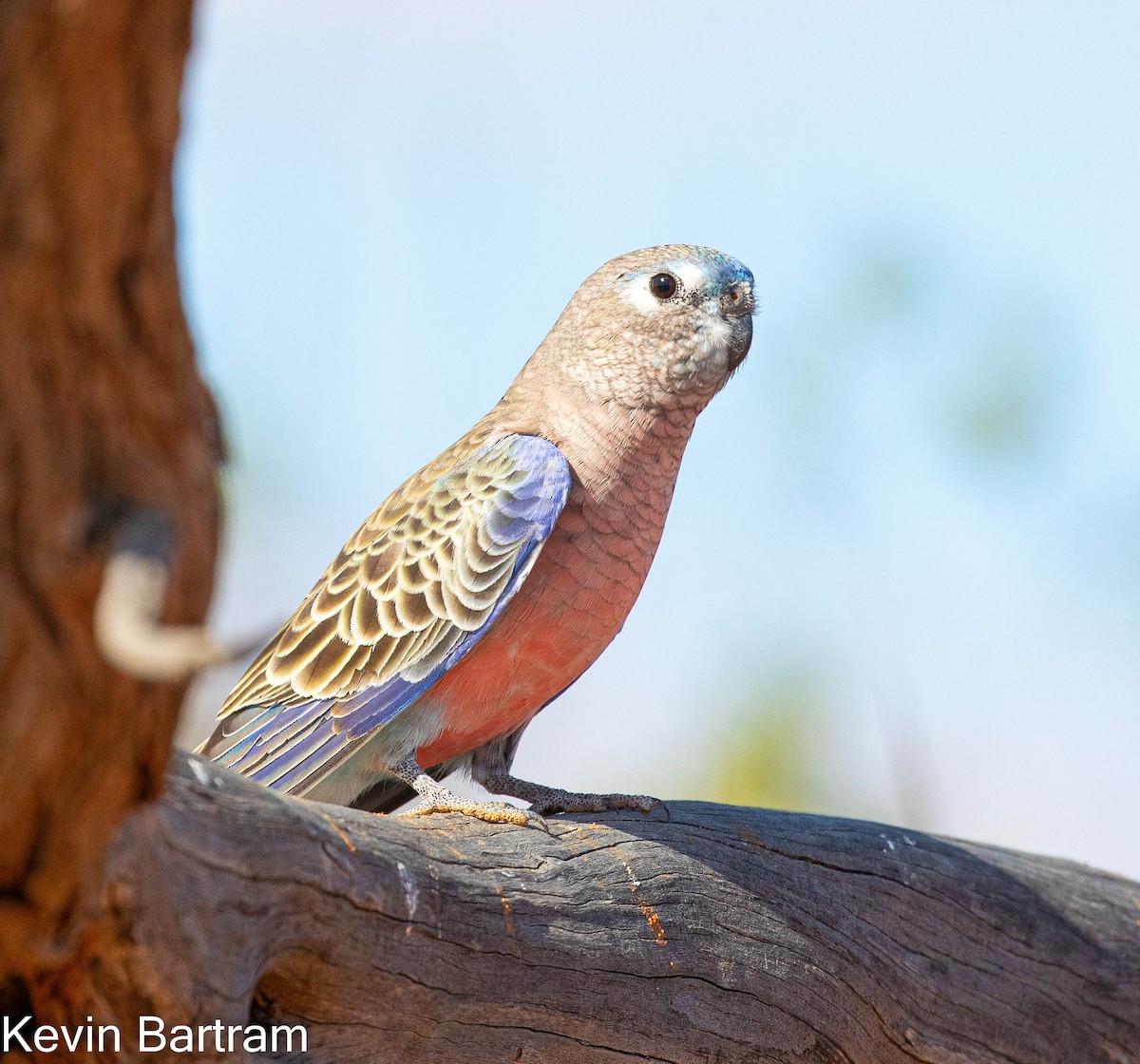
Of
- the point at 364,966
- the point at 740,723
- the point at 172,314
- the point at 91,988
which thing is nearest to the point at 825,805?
the point at 740,723

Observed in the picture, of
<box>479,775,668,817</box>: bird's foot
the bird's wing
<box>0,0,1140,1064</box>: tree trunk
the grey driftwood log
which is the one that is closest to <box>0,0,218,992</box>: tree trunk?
<box>0,0,1140,1064</box>: tree trunk

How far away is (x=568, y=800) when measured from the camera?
5324mm

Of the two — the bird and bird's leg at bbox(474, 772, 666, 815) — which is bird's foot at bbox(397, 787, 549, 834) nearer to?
the bird

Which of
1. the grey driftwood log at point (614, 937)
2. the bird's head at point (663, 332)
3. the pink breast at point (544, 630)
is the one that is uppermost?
the bird's head at point (663, 332)

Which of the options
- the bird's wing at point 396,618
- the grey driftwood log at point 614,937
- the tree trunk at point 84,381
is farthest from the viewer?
the bird's wing at point 396,618

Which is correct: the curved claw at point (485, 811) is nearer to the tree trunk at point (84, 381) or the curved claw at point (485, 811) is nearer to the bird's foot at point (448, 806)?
the bird's foot at point (448, 806)

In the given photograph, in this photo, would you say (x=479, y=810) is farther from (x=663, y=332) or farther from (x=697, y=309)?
(x=697, y=309)

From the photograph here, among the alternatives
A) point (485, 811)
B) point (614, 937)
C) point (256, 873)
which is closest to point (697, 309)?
point (485, 811)

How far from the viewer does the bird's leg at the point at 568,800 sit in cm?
511

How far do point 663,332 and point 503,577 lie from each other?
1.39 m

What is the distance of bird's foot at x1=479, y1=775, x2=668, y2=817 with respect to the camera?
16.7 feet

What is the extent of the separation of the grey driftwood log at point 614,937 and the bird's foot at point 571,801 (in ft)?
0.43

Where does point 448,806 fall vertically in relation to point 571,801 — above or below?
below

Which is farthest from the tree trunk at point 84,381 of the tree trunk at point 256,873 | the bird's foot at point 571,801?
the bird's foot at point 571,801
